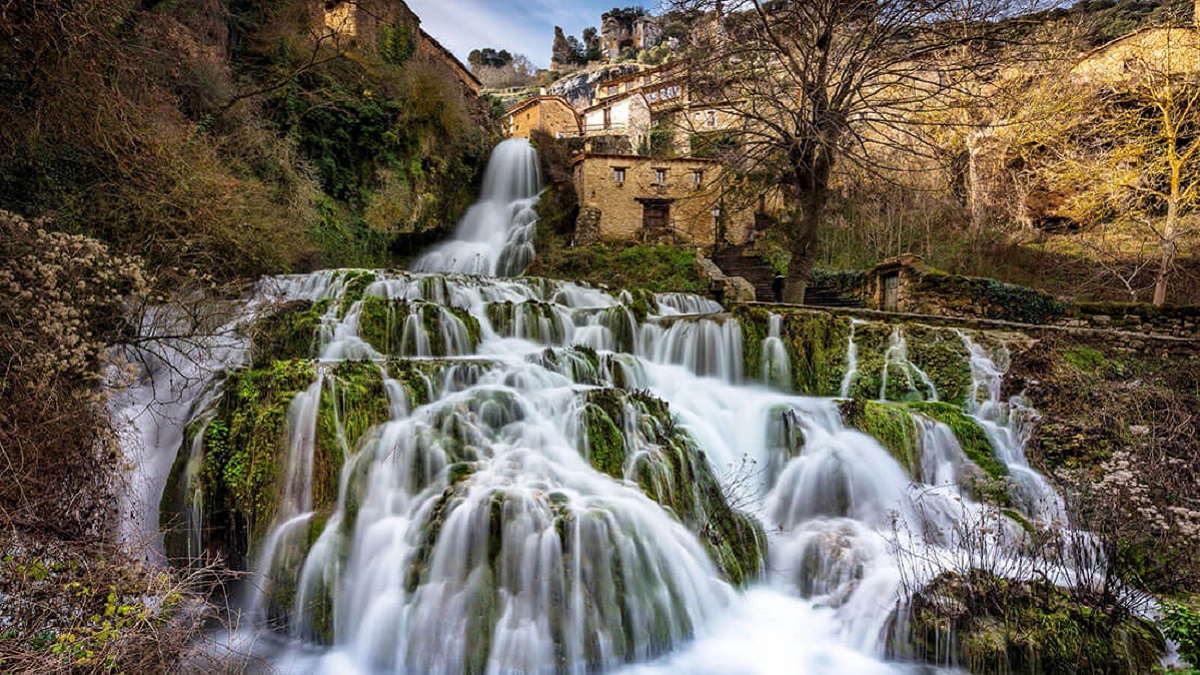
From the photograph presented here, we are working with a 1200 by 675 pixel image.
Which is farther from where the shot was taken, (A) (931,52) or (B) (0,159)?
(A) (931,52)

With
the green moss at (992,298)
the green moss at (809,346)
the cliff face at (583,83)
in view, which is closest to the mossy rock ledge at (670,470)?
the green moss at (809,346)

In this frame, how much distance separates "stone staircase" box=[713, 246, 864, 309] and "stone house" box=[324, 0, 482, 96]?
47.2ft

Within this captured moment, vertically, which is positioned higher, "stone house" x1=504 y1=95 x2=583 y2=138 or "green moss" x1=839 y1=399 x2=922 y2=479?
"stone house" x1=504 y1=95 x2=583 y2=138

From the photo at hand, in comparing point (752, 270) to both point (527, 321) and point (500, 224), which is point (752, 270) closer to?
point (500, 224)

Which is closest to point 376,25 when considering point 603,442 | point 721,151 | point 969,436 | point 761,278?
point 721,151

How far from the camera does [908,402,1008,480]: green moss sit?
264 inches

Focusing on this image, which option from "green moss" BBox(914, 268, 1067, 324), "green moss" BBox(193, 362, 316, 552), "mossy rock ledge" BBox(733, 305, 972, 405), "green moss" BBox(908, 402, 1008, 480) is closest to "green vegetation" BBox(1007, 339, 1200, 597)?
"green moss" BBox(908, 402, 1008, 480)

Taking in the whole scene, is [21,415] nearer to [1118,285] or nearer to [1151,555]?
[1151,555]

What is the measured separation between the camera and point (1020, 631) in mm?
3992

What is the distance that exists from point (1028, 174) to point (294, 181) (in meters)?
22.6

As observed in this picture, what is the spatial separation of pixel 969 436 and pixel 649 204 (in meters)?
19.2

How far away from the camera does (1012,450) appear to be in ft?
23.2

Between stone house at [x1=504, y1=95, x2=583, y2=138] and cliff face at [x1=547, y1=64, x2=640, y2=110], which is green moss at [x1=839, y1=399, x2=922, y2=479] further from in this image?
cliff face at [x1=547, y1=64, x2=640, y2=110]

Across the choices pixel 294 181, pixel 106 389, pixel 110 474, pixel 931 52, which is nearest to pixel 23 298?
pixel 106 389
